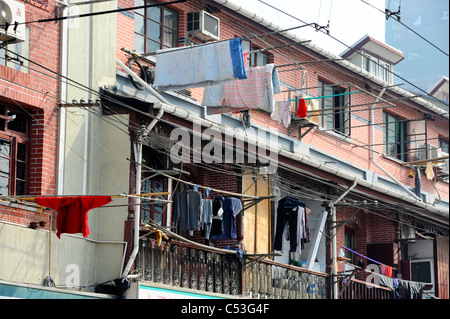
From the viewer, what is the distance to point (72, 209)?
597 inches

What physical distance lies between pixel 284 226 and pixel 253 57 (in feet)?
14.4

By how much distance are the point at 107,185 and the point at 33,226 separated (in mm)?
1908

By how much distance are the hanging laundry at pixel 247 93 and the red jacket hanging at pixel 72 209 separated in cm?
422

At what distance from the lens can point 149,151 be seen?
64.8 feet

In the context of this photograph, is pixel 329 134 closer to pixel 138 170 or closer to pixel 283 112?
pixel 283 112

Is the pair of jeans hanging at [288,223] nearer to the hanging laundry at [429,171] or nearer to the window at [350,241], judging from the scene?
the window at [350,241]

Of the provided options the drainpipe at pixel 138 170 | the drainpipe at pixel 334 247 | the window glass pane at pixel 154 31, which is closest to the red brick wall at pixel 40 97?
the drainpipe at pixel 138 170

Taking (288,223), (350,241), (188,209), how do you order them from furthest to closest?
(350,241), (288,223), (188,209)

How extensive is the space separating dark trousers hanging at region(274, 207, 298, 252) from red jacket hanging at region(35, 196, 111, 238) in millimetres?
7061

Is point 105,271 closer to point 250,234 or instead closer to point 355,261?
point 250,234

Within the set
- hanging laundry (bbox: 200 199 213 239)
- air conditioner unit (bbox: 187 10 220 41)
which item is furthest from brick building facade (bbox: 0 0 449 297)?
hanging laundry (bbox: 200 199 213 239)

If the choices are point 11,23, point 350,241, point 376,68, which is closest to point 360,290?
point 350,241
